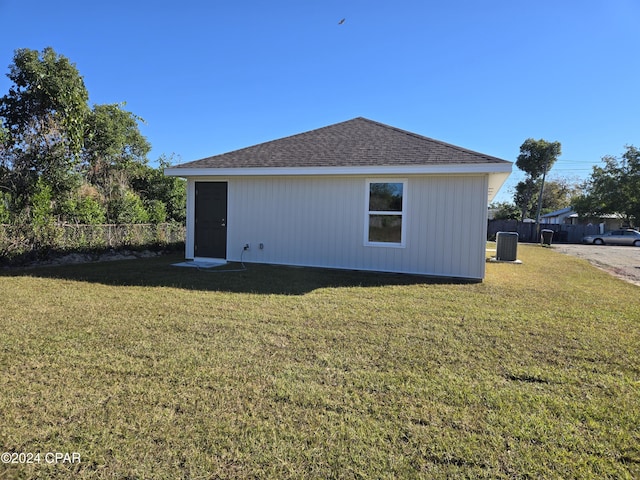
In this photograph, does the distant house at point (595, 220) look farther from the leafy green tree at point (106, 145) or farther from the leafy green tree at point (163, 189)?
the leafy green tree at point (106, 145)

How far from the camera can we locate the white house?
7.16 m

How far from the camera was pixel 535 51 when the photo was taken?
9805 mm

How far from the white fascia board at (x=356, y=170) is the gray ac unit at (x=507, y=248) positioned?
4952mm

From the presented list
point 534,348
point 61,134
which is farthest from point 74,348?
point 61,134

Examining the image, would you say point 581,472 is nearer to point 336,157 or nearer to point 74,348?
point 74,348

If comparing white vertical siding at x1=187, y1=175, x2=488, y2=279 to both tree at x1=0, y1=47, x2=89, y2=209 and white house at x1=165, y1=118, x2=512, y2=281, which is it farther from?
tree at x1=0, y1=47, x2=89, y2=209

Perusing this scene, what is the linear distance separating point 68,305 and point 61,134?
6741 mm

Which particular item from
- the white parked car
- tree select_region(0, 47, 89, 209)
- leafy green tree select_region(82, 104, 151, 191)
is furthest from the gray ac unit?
the white parked car

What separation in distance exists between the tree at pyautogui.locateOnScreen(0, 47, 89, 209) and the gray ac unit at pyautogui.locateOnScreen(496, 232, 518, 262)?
12.7 meters

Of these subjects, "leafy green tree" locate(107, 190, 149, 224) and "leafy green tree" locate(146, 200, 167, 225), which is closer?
"leafy green tree" locate(107, 190, 149, 224)

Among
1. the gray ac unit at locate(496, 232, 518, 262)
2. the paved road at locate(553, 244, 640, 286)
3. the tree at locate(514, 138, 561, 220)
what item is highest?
the tree at locate(514, 138, 561, 220)

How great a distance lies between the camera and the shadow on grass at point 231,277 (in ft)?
19.9

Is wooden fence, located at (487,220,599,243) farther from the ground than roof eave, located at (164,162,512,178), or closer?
closer

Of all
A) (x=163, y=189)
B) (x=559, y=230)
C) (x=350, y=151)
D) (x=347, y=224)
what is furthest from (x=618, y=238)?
(x=163, y=189)
